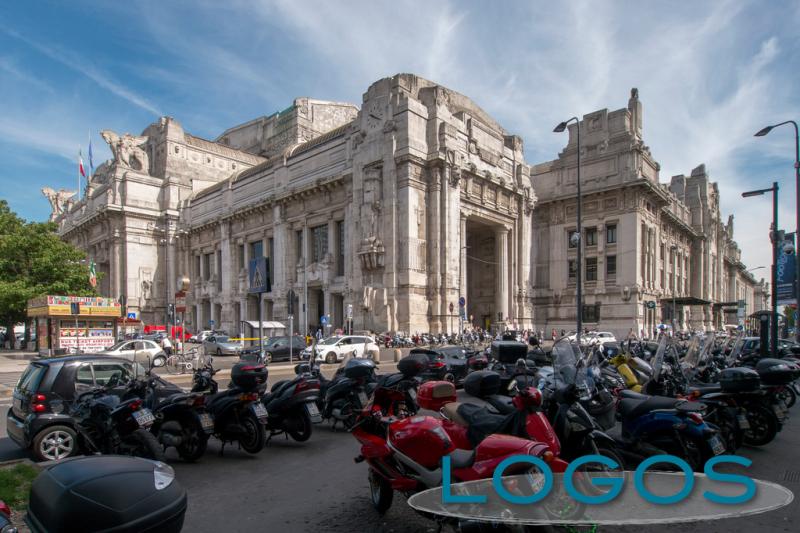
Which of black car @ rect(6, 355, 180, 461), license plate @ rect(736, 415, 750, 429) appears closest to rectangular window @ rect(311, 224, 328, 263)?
black car @ rect(6, 355, 180, 461)

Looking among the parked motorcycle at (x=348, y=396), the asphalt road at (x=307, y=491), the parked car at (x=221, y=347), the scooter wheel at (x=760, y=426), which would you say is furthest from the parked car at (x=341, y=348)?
the scooter wheel at (x=760, y=426)

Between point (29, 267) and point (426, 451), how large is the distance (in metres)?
37.1

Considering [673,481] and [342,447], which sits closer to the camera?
[673,481]

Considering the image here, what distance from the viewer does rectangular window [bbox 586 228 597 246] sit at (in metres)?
45.6

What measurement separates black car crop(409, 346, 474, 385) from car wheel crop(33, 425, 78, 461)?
7462 mm

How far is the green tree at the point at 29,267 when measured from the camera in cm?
3025

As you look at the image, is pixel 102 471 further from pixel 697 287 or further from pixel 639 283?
pixel 697 287

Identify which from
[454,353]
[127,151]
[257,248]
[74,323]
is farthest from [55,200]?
[454,353]

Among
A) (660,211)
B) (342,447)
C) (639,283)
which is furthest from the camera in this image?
(660,211)

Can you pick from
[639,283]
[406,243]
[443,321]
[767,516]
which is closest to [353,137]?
[406,243]

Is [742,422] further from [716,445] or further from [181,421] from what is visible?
[181,421]

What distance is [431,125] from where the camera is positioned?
33281 mm

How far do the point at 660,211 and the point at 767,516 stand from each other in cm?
5022

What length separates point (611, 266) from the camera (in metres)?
44.2
